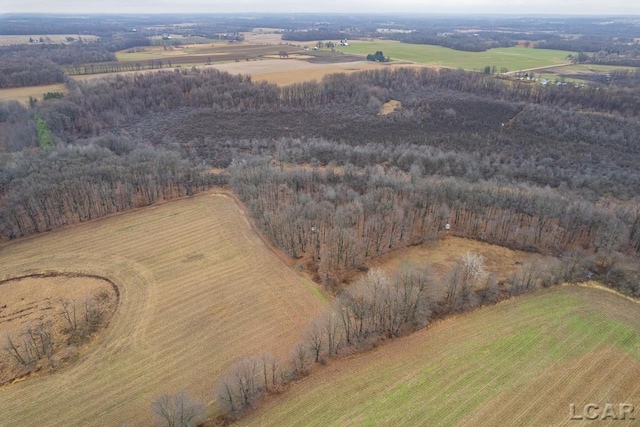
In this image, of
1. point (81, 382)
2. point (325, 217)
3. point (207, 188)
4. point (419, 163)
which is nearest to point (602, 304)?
point (325, 217)

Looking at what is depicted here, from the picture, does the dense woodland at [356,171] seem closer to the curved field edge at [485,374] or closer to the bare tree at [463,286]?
the bare tree at [463,286]

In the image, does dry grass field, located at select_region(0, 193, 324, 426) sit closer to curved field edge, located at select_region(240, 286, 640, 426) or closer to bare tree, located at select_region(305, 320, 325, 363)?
bare tree, located at select_region(305, 320, 325, 363)

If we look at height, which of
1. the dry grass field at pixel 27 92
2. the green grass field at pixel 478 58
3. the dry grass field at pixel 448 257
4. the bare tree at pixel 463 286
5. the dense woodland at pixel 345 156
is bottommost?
the dry grass field at pixel 448 257

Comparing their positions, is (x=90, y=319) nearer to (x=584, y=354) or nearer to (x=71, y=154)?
(x=71, y=154)

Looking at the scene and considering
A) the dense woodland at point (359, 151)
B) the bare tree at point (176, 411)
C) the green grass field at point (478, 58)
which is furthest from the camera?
the green grass field at point (478, 58)

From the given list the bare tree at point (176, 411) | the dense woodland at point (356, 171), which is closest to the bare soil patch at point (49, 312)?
the bare tree at point (176, 411)

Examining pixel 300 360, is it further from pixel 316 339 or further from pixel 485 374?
pixel 485 374
